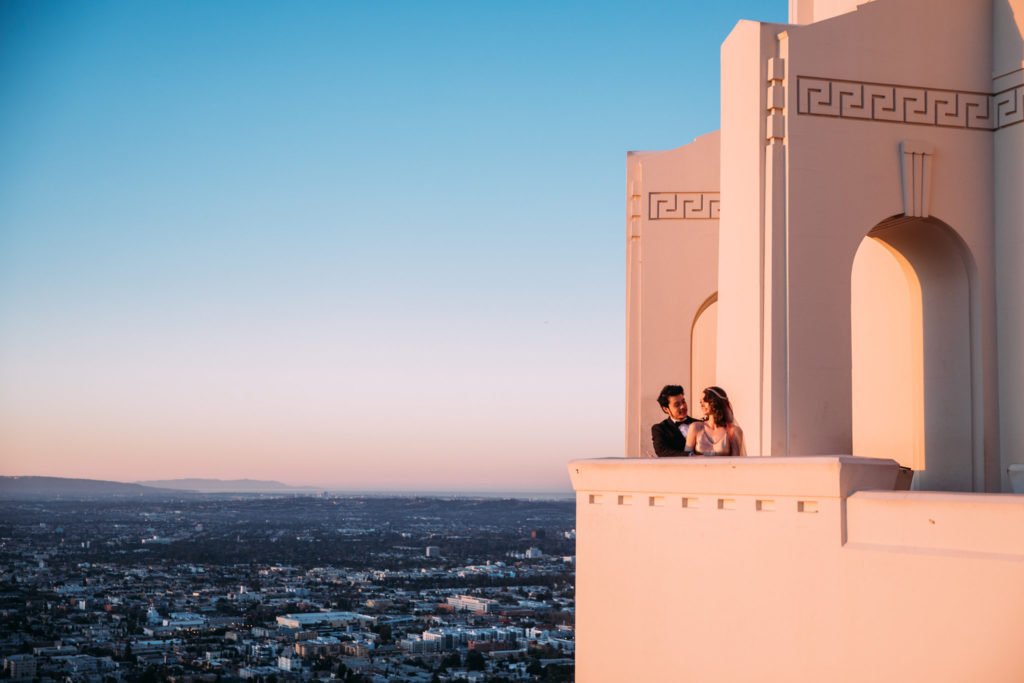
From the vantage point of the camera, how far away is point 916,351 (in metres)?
10.6

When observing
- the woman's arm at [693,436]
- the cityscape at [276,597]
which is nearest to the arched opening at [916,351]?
the woman's arm at [693,436]

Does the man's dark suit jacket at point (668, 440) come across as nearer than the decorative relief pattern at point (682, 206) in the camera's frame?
Yes

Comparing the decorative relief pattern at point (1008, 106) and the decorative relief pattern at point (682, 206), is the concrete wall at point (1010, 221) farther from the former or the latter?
the decorative relief pattern at point (682, 206)

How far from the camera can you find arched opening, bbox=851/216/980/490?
9984mm

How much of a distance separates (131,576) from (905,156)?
53746 mm

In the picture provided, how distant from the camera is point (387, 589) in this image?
57188 mm

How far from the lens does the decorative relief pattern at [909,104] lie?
9.38 m

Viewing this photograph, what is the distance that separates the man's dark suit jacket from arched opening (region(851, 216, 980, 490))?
2187mm

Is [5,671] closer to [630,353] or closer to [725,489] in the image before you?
[630,353]

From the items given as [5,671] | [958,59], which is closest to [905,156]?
[958,59]

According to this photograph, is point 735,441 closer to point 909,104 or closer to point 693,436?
point 693,436

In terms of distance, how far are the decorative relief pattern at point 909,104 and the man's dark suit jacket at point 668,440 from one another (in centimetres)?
292

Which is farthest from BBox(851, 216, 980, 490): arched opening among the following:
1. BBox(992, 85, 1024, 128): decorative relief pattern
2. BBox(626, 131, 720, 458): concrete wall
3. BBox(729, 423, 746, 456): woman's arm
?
BBox(626, 131, 720, 458): concrete wall

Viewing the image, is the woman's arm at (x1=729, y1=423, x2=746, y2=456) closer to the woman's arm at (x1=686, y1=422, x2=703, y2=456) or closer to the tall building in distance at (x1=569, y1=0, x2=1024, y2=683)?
the tall building in distance at (x1=569, y1=0, x2=1024, y2=683)
